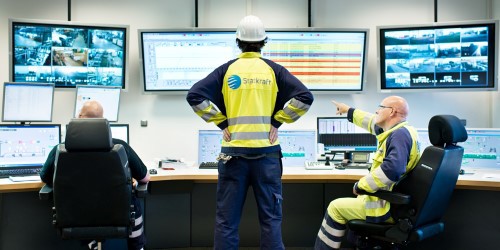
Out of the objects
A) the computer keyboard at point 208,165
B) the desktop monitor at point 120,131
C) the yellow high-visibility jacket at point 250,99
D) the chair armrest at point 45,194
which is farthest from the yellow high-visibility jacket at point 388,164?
the desktop monitor at point 120,131

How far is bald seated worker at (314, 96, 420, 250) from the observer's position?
2.31 m

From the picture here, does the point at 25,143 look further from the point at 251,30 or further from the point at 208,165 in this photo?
the point at 251,30

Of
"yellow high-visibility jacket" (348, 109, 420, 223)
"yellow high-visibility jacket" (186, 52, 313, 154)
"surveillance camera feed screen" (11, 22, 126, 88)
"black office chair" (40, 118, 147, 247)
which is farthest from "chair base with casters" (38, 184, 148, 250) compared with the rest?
"surveillance camera feed screen" (11, 22, 126, 88)

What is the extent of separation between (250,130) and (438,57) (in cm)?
216

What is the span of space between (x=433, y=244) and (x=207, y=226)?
5.53 feet

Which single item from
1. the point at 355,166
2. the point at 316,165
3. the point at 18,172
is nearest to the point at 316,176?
the point at 316,165

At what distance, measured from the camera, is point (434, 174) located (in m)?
2.20

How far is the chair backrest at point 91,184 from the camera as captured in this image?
7.24 feet

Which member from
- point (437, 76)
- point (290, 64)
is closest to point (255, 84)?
point (290, 64)

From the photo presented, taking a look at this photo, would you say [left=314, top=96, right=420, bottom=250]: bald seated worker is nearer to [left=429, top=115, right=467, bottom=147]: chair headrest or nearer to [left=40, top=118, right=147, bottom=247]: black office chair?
[left=429, top=115, right=467, bottom=147]: chair headrest

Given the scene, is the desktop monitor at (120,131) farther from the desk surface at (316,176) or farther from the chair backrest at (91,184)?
the chair backrest at (91,184)

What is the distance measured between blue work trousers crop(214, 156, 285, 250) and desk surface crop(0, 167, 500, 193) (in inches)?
28.8

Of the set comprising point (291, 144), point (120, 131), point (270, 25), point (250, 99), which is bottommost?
point (291, 144)

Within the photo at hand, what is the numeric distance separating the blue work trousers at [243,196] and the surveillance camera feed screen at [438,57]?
6.33 feet
